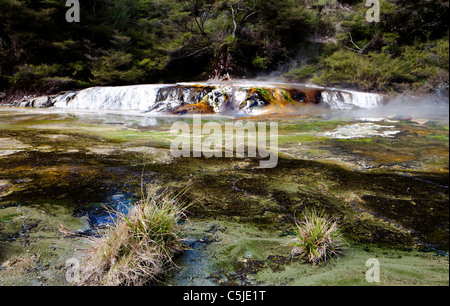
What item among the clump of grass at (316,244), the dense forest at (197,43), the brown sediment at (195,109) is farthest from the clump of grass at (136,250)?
the dense forest at (197,43)

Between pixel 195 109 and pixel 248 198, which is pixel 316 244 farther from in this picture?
pixel 195 109

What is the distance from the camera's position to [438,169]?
10.9 feet

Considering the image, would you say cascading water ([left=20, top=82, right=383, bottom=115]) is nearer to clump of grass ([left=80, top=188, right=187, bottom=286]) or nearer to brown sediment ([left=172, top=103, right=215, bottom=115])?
brown sediment ([left=172, top=103, right=215, bottom=115])

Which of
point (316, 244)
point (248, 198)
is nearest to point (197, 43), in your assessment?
point (248, 198)

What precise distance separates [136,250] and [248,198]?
1.42 m

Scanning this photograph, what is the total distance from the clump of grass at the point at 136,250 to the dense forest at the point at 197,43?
1145 centimetres

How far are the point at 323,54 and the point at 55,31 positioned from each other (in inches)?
669

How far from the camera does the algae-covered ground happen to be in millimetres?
1754

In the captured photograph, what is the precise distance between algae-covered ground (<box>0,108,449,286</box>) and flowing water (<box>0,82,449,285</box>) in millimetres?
12

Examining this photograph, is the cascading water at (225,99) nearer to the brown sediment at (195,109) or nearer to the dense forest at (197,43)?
the brown sediment at (195,109)

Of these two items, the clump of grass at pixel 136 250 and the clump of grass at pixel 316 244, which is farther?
the clump of grass at pixel 316 244

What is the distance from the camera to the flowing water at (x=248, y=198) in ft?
5.80

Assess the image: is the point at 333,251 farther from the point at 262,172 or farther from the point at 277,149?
the point at 277,149

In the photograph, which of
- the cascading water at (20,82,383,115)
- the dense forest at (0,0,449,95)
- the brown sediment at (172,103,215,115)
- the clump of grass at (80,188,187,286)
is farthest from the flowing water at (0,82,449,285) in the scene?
the dense forest at (0,0,449,95)
